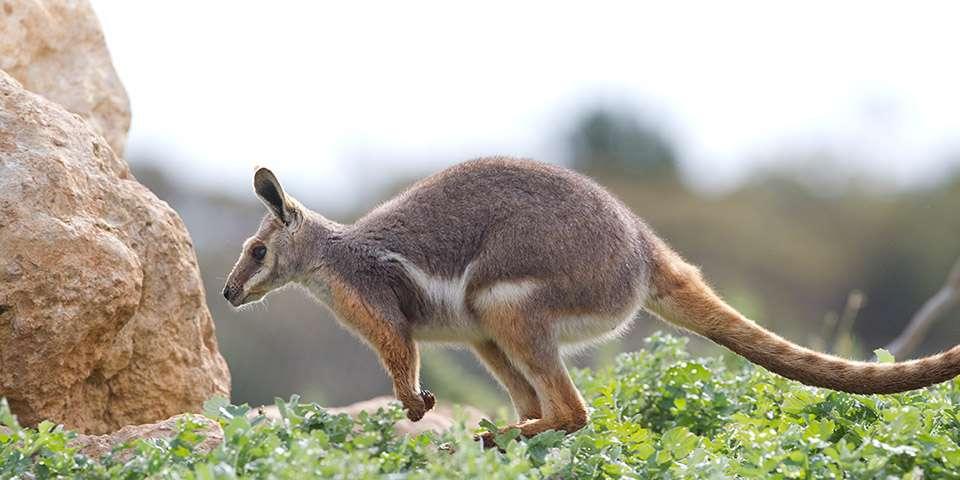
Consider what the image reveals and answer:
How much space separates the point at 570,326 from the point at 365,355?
70.6 feet

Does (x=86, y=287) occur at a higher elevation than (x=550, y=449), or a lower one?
higher

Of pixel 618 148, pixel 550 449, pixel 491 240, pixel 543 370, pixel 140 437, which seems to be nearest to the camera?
pixel 550 449

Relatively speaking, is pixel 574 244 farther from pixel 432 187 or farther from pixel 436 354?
pixel 436 354

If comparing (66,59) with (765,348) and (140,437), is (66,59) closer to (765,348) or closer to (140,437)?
(140,437)

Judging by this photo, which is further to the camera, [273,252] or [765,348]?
→ [273,252]

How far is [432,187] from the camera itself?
8383 mm

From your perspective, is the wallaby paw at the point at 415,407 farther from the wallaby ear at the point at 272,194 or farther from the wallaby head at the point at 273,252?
the wallaby ear at the point at 272,194

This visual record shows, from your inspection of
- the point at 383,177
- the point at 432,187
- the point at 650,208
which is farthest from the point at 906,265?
the point at 432,187

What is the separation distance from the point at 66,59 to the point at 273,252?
2.34 meters

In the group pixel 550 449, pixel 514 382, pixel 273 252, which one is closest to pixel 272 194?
pixel 273 252

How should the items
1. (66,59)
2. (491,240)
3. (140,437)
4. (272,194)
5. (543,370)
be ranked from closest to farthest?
(140,437) < (543,370) < (491,240) < (272,194) < (66,59)

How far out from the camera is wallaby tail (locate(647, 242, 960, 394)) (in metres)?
7.02

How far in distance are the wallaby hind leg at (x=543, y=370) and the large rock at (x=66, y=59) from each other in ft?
12.5

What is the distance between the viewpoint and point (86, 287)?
7.52m
